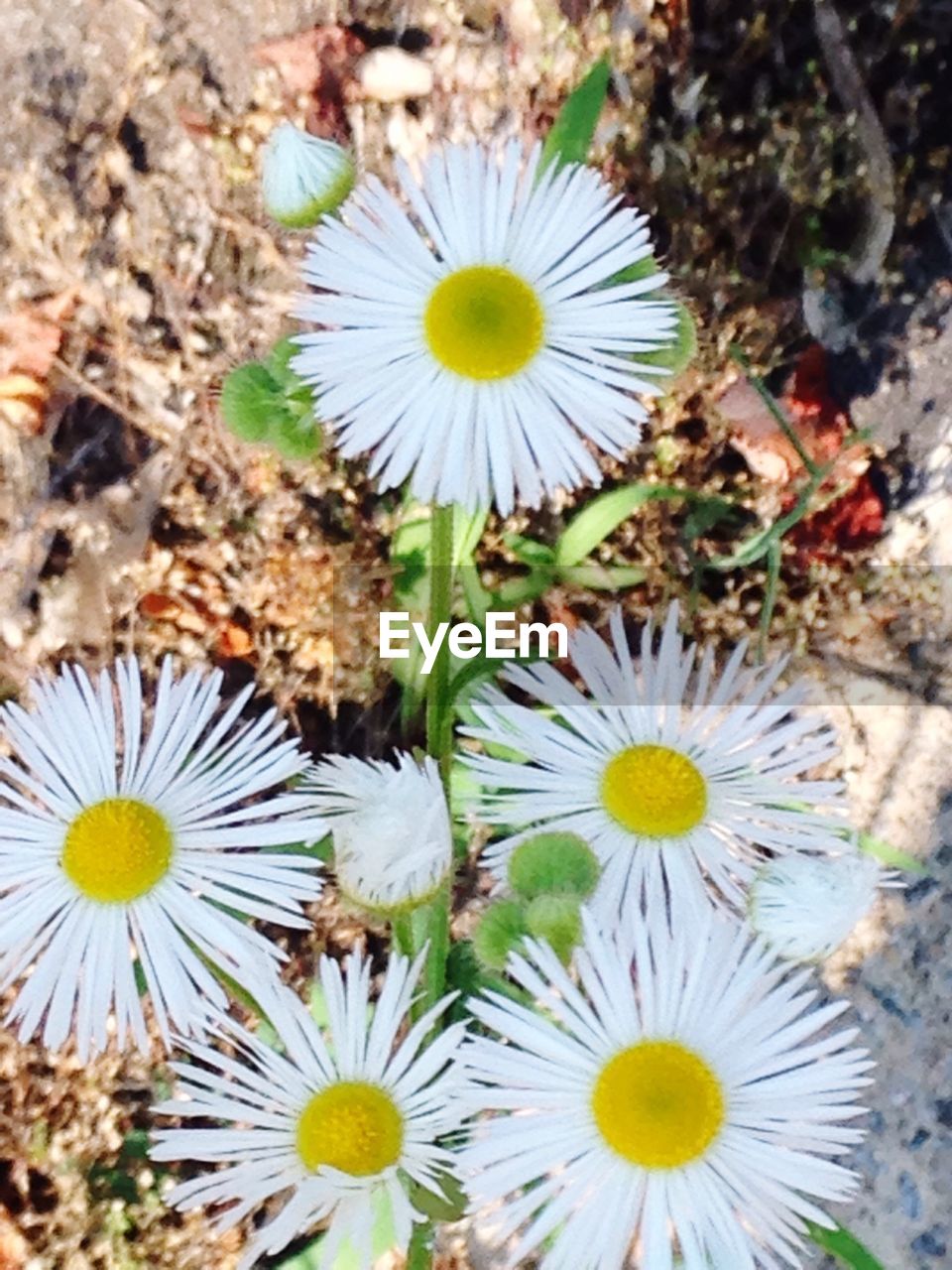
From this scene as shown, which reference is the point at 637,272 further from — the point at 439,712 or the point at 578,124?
the point at 439,712

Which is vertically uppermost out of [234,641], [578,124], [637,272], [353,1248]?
[578,124]

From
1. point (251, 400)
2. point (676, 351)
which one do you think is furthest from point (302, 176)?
point (676, 351)

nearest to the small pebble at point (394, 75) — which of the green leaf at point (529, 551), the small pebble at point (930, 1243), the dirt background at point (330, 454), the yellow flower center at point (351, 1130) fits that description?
the dirt background at point (330, 454)

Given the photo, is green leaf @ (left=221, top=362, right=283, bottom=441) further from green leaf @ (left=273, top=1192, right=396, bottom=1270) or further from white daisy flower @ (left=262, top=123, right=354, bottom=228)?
green leaf @ (left=273, top=1192, right=396, bottom=1270)

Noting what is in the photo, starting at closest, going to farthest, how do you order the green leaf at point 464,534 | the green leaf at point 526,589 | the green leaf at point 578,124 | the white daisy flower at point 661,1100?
the white daisy flower at point 661,1100
the green leaf at point 578,124
the green leaf at point 464,534
the green leaf at point 526,589

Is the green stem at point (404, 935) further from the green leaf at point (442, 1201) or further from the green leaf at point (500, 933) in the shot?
the green leaf at point (442, 1201)

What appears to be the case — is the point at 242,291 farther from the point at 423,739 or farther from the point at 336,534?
the point at 423,739

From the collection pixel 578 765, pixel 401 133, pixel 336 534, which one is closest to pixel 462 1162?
pixel 578 765

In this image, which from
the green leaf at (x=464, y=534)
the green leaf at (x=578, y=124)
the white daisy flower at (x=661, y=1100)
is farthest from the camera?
the green leaf at (x=464, y=534)
